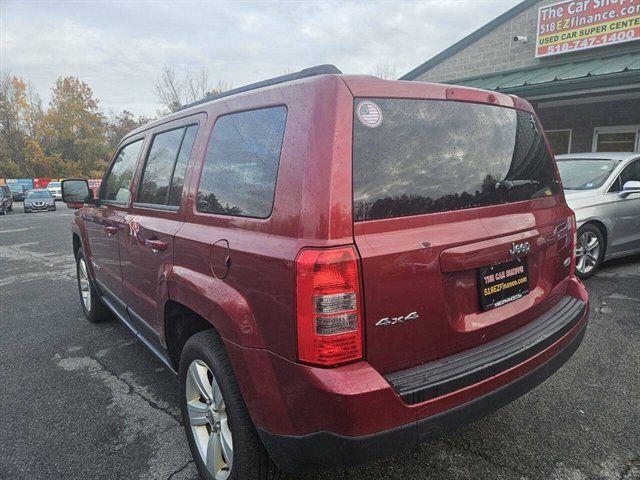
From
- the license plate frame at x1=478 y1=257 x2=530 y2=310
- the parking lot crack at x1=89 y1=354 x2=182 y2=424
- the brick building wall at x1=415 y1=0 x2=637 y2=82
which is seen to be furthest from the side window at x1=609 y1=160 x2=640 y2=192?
the brick building wall at x1=415 y1=0 x2=637 y2=82

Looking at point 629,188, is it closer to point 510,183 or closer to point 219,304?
point 510,183

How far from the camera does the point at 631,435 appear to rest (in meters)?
2.51

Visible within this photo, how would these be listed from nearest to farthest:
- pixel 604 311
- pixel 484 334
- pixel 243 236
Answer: pixel 243 236
pixel 484 334
pixel 604 311

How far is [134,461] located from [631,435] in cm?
282

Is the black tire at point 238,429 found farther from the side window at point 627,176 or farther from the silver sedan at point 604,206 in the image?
the side window at point 627,176

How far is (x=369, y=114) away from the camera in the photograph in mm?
1745

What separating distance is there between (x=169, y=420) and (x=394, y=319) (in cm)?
193

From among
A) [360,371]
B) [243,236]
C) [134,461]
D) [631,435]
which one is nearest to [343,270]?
[360,371]

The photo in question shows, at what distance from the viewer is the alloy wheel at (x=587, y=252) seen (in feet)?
17.8

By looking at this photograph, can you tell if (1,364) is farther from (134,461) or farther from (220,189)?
(220,189)

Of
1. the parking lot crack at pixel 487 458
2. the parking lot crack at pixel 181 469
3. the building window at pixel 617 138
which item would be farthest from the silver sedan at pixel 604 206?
the building window at pixel 617 138

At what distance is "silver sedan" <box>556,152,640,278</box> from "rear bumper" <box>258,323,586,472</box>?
4.40m

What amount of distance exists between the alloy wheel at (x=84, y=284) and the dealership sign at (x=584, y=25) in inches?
510

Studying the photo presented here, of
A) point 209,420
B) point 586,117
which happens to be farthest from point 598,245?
point 586,117
